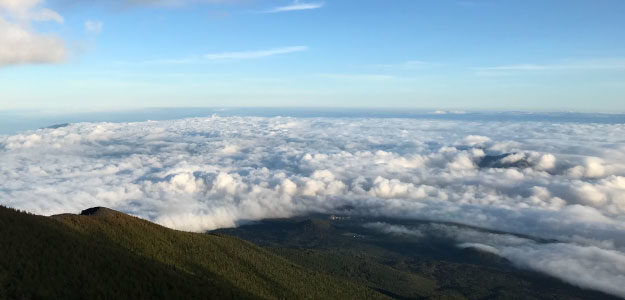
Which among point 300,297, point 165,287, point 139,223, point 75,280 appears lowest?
point 300,297

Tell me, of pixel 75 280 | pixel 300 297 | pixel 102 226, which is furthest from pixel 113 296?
pixel 300 297

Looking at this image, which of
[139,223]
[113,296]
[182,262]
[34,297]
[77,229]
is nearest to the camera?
[34,297]

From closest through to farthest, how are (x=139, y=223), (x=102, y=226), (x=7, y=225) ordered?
(x=7, y=225), (x=102, y=226), (x=139, y=223)

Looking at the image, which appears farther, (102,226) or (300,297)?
(300,297)

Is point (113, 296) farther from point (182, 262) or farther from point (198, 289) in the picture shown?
point (182, 262)

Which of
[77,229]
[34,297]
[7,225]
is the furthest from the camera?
[77,229]

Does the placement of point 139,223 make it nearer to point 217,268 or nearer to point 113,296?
point 217,268

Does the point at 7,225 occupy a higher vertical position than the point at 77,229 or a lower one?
higher

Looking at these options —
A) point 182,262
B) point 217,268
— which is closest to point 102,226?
point 182,262

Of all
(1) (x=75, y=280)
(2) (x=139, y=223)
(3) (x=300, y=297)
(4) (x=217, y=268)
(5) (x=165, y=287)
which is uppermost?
(1) (x=75, y=280)
